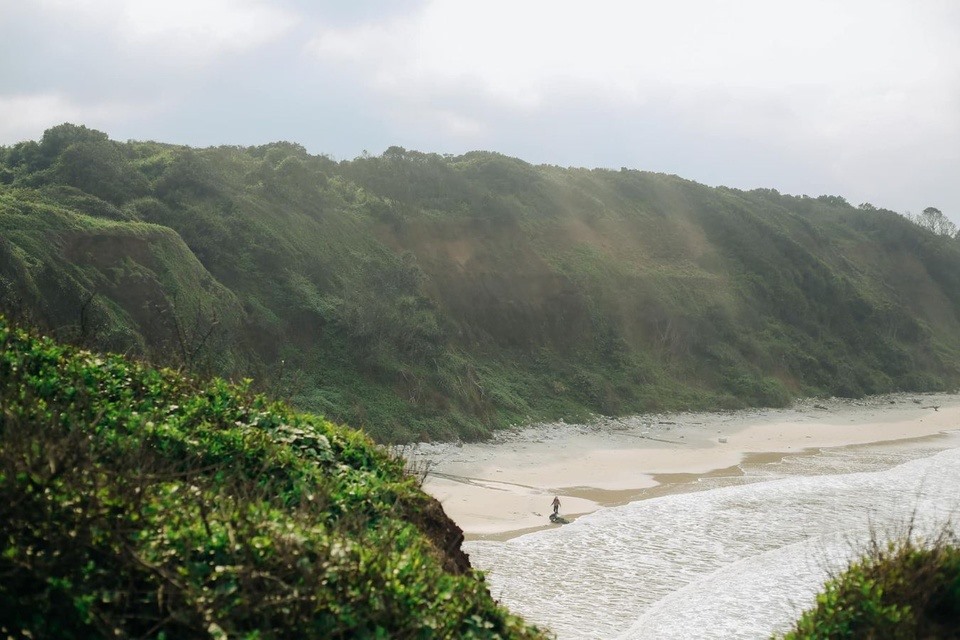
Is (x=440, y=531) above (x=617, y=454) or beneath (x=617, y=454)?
above

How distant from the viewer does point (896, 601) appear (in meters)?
6.56

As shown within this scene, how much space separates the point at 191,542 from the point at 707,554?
14638mm

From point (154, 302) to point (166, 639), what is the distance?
20419mm

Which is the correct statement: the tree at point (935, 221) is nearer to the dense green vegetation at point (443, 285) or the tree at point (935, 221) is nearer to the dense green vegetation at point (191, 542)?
the dense green vegetation at point (443, 285)

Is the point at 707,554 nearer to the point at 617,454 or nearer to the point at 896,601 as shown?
the point at 617,454

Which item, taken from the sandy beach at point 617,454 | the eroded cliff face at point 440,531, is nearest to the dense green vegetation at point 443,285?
the sandy beach at point 617,454

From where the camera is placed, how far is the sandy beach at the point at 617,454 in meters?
21.1

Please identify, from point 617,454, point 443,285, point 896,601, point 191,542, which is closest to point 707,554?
point 617,454

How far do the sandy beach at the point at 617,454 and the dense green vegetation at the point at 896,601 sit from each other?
22.8ft

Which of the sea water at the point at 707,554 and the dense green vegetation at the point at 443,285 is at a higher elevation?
the dense green vegetation at the point at 443,285

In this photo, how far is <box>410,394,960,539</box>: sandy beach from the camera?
2106 cm

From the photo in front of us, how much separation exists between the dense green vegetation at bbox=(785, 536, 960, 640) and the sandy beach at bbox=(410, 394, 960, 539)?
6.94m

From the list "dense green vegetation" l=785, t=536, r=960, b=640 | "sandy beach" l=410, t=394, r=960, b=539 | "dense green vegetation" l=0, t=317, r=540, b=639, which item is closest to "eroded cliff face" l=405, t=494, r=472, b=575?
"dense green vegetation" l=0, t=317, r=540, b=639

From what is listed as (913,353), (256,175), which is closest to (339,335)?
(256,175)
